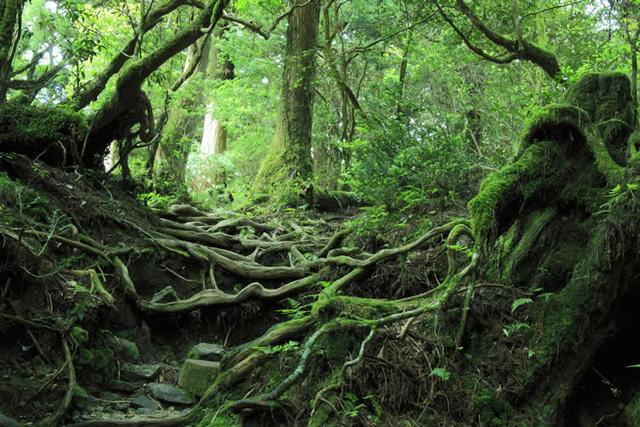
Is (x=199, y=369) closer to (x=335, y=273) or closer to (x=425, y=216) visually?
(x=335, y=273)

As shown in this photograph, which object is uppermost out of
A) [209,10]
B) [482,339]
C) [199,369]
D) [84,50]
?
[209,10]

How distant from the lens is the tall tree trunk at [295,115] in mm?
10141

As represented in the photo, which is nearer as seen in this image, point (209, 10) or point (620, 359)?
point (620, 359)

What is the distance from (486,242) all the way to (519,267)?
0.44 metres

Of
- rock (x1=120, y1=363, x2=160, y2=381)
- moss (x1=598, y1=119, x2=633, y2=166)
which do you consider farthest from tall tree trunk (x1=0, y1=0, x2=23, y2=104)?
moss (x1=598, y1=119, x2=633, y2=166)

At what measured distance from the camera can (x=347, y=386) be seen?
3359 mm

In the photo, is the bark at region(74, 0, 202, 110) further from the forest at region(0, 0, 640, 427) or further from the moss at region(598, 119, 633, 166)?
the moss at region(598, 119, 633, 166)

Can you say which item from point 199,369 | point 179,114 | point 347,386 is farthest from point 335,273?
point 179,114

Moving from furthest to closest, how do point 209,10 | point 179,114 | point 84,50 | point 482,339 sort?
point 179,114 < point 209,10 < point 84,50 < point 482,339

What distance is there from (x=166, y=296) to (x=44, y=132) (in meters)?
2.89

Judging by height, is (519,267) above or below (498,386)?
above

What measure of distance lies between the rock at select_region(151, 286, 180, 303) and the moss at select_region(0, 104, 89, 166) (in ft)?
8.03

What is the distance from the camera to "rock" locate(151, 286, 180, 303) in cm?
545

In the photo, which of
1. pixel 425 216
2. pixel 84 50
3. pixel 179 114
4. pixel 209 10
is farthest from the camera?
pixel 179 114
